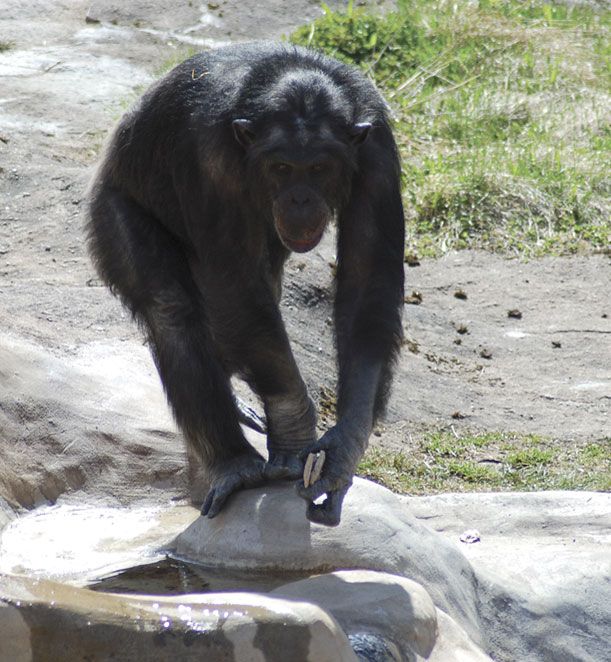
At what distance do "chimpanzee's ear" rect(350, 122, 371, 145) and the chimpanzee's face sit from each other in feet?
0.05

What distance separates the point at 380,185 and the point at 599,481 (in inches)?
109

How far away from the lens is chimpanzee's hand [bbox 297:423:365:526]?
4730 mm

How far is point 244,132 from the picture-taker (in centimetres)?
514

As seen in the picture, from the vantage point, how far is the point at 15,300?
7.83m

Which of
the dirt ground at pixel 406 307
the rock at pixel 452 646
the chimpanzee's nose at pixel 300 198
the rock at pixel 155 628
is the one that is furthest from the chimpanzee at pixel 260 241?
the dirt ground at pixel 406 307

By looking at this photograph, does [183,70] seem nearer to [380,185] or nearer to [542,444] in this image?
[380,185]

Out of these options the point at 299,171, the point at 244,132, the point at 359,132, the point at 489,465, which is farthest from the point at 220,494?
the point at 489,465

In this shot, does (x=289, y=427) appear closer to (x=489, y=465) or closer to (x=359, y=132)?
(x=359, y=132)

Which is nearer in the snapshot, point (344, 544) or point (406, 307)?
point (344, 544)

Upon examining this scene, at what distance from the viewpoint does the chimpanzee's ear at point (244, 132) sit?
5121 millimetres

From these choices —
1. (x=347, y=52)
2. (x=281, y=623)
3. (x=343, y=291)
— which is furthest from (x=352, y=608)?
(x=347, y=52)

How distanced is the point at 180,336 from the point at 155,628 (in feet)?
6.57

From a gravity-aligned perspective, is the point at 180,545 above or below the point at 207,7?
below

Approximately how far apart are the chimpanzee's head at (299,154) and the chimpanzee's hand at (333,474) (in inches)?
32.4
